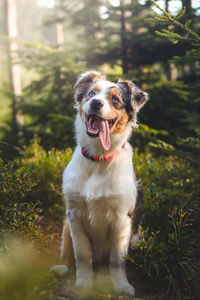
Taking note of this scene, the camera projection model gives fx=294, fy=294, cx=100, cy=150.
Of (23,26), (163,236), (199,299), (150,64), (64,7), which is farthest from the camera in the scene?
(23,26)

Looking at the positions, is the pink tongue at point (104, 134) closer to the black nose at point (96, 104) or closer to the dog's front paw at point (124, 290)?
the black nose at point (96, 104)

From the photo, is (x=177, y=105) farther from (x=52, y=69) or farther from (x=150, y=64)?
(x=52, y=69)

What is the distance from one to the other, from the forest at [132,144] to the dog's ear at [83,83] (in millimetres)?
899

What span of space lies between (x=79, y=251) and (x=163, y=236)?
45.5 inches

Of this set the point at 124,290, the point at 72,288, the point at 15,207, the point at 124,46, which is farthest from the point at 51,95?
the point at 72,288

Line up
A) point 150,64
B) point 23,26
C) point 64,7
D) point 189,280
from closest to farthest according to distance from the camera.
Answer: point 189,280 < point 150,64 < point 64,7 < point 23,26

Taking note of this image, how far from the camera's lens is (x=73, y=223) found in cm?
301

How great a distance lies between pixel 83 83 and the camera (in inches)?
140

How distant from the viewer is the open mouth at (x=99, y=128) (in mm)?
2890

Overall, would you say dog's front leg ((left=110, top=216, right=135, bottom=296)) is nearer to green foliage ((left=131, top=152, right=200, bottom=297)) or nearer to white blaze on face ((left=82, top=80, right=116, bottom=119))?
green foliage ((left=131, top=152, right=200, bottom=297))

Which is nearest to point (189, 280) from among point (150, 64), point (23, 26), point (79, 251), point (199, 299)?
point (199, 299)

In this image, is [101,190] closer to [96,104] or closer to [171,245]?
[96,104]

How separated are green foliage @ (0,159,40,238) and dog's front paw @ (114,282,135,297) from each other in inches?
38.0

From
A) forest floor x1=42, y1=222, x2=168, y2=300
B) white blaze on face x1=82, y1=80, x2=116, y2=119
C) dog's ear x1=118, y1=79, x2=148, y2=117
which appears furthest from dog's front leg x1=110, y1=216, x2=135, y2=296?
dog's ear x1=118, y1=79, x2=148, y2=117
